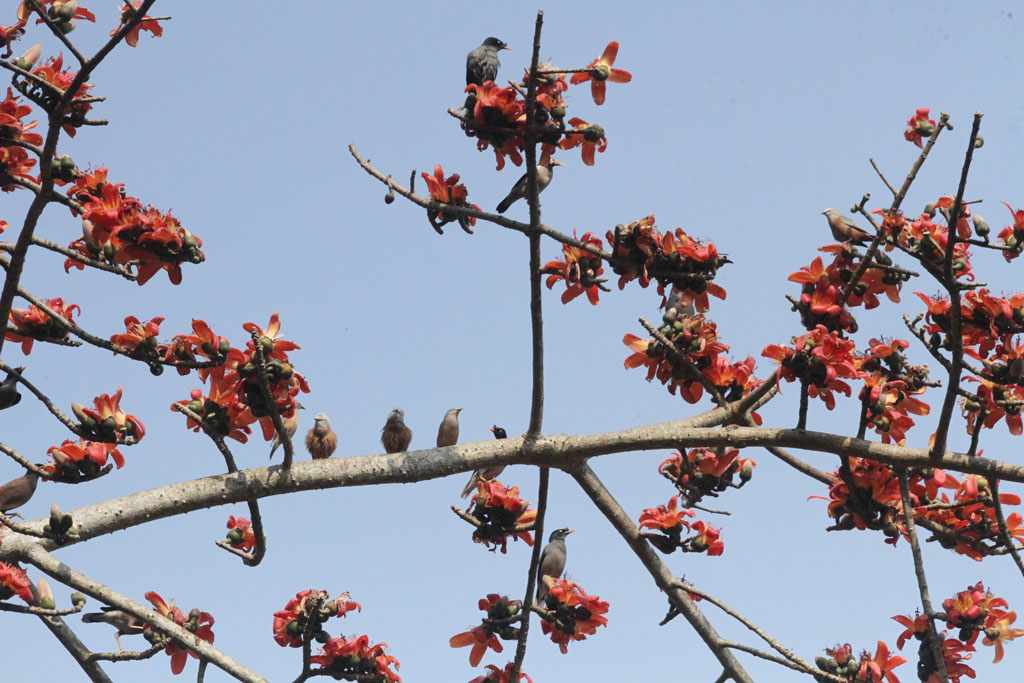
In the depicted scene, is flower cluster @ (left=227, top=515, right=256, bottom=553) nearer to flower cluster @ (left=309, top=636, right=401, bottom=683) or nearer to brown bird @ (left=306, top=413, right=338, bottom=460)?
flower cluster @ (left=309, top=636, right=401, bottom=683)

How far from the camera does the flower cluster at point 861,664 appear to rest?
430 cm

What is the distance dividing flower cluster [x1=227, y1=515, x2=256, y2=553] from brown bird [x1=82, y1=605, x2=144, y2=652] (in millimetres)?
563

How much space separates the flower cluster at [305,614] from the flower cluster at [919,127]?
359 centimetres

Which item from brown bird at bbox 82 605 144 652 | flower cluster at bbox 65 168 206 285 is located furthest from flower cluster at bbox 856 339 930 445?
brown bird at bbox 82 605 144 652

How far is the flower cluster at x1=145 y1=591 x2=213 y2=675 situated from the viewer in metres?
4.33

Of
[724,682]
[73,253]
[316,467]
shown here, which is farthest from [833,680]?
[73,253]

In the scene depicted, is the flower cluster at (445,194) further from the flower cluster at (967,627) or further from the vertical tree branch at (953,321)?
the flower cluster at (967,627)

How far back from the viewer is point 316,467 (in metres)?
4.13

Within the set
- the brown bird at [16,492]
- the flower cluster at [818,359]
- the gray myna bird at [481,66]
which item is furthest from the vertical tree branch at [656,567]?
the gray myna bird at [481,66]

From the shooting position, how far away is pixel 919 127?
535 centimetres

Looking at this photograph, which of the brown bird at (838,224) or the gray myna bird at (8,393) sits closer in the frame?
the gray myna bird at (8,393)

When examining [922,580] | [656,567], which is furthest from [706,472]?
[922,580]

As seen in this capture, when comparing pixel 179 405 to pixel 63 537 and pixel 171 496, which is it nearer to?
pixel 171 496

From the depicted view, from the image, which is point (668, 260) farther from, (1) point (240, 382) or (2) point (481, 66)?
(2) point (481, 66)
